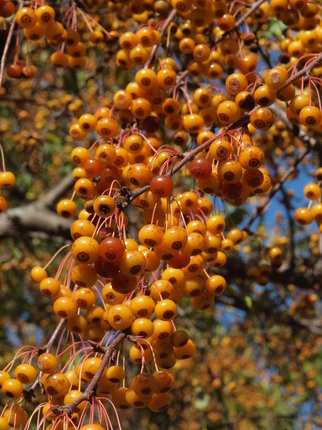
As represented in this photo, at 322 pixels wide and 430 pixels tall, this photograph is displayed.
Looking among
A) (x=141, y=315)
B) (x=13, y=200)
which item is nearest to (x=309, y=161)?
(x=13, y=200)

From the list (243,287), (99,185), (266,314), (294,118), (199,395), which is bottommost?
(199,395)

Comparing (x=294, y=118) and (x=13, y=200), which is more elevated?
(x=294, y=118)

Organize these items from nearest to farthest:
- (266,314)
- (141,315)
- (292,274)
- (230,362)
→ (141,315)
(292,274)
(266,314)
(230,362)

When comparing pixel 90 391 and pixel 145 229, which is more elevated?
pixel 145 229

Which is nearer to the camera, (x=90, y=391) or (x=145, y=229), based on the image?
(x=90, y=391)

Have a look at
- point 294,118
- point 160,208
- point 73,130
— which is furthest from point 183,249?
point 73,130

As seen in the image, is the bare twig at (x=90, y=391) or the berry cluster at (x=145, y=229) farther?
the berry cluster at (x=145, y=229)

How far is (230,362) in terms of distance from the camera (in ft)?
30.0

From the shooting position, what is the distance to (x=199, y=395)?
4.75 metres

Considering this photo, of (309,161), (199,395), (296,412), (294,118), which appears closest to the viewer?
(294,118)

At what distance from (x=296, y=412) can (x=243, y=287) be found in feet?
16.8

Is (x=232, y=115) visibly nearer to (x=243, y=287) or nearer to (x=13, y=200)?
(x=243, y=287)

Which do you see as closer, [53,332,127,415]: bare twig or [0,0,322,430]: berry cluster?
[53,332,127,415]: bare twig

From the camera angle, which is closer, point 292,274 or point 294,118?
point 294,118
